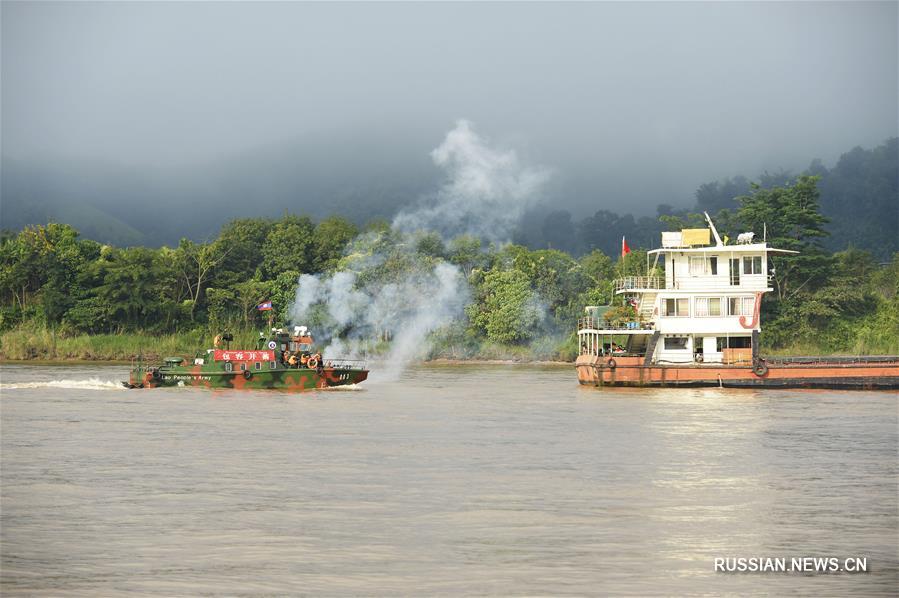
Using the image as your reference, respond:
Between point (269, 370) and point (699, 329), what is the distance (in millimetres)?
22708

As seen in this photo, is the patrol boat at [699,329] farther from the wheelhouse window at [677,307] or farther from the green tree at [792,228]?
the green tree at [792,228]

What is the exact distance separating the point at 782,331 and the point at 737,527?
69.9m

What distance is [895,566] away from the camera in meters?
19.3

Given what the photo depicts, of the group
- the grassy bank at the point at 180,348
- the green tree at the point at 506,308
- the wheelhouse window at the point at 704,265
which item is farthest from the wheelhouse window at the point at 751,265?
the green tree at the point at 506,308

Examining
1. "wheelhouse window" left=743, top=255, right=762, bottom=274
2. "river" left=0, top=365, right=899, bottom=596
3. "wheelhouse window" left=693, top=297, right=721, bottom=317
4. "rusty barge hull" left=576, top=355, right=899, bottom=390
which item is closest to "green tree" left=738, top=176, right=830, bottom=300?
"wheelhouse window" left=743, top=255, right=762, bottom=274

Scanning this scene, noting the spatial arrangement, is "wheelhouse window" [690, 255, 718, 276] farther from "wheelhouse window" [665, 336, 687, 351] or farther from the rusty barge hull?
the rusty barge hull

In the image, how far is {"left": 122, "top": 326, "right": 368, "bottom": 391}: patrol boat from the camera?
53625 millimetres

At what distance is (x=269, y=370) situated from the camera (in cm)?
5347

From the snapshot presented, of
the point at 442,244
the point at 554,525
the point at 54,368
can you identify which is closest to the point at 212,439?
the point at 554,525

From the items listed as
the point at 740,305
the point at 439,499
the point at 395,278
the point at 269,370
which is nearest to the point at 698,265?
the point at 740,305

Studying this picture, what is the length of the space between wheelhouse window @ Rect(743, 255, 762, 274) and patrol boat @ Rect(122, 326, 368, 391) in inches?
844

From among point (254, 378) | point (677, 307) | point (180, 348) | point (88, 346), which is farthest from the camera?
point (180, 348)

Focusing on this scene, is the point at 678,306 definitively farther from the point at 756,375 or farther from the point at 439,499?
the point at 439,499

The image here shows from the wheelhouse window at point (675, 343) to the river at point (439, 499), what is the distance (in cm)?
1247
